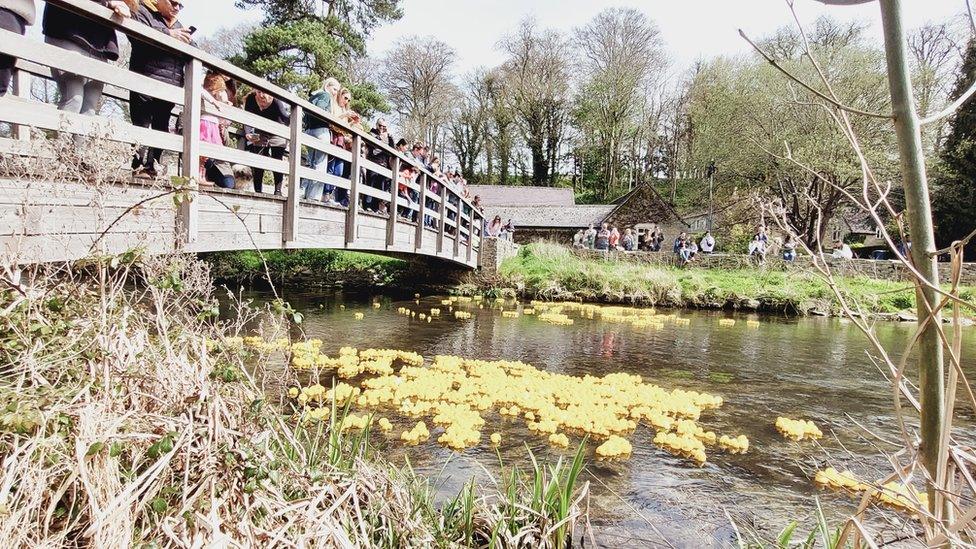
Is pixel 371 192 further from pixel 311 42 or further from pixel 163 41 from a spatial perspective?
pixel 311 42

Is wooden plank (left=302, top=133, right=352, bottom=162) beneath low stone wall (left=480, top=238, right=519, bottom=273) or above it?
above

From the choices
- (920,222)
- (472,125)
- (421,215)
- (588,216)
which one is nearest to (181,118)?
(421,215)

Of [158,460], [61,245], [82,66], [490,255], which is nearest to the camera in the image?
[158,460]

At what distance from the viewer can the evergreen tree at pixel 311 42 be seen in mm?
24734

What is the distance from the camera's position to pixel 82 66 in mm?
4223

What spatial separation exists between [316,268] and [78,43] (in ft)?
66.5

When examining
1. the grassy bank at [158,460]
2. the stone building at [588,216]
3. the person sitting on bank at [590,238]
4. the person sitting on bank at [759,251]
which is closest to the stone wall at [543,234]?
the stone building at [588,216]

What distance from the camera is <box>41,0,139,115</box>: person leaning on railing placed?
4359mm

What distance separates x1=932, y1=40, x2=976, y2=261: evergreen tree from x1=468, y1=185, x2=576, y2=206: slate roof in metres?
23.0

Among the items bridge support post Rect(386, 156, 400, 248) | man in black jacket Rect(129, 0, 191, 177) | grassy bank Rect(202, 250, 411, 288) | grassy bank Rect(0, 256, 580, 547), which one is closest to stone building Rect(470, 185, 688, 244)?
grassy bank Rect(202, 250, 411, 288)

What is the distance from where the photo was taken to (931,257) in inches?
42.3

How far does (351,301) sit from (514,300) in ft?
19.0

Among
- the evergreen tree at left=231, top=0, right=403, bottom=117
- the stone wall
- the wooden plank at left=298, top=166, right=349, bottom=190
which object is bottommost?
the wooden plank at left=298, top=166, right=349, bottom=190

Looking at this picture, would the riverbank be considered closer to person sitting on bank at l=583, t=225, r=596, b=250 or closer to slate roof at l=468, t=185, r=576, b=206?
person sitting on bank at l=583, t=225, r=596, b=250
